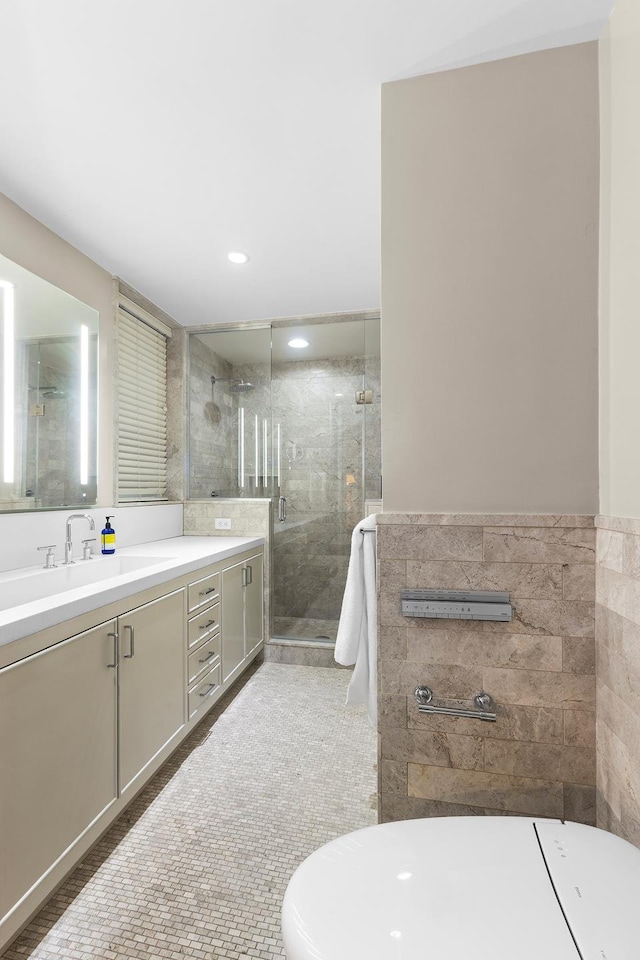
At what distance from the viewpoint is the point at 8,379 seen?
6.23ft

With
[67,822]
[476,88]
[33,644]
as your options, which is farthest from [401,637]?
[476,88]

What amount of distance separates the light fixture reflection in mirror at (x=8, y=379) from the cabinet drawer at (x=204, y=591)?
2.96 feet

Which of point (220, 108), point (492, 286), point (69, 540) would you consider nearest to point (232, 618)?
point (69, 540)

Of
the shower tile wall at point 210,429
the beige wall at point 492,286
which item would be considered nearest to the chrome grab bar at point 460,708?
the beige wall at point 492,286

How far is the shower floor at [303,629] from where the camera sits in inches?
129

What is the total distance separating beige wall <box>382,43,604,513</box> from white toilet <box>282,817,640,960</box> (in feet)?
2.39

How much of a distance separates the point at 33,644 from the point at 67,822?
0.57 m

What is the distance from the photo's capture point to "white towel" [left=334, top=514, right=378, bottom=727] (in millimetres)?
1475

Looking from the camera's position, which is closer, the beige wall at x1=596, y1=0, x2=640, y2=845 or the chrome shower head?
the beige wall at x1=596, y1=0, x2=640, y2=845

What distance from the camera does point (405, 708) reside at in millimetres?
1295

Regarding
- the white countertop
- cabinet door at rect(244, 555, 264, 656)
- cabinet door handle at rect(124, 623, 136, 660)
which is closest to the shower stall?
cabinet door at rect(244, 555, 264, 656)

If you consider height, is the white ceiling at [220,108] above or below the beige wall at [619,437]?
above

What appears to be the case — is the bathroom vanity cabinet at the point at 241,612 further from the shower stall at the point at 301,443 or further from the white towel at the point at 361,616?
the white towel at the point at 361,616

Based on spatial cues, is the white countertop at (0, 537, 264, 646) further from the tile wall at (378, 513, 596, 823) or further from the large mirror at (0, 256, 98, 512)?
the tile wall at (378, 513, 596, 823)
